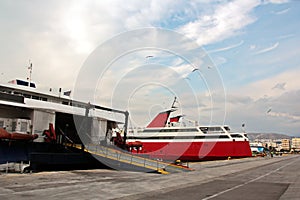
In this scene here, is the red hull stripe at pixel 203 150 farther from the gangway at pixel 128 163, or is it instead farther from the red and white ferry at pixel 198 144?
the gangway at pixel 128 163

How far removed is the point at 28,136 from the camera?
21984mm

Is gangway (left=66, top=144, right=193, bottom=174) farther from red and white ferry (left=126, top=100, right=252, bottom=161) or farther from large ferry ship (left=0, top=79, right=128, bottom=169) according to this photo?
red and white ferry (left=126, top=100, right=252, bottom=161)

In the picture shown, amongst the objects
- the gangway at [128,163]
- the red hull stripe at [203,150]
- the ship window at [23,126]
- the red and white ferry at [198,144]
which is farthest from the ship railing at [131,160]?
the red hull stripe at [203,150]

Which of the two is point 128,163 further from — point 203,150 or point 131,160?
point 203,150

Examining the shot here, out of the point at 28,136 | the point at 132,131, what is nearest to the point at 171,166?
the point at 28,136

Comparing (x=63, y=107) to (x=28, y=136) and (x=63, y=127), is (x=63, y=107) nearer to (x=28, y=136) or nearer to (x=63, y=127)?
(x=63, y=127)

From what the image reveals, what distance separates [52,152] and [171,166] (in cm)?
1019

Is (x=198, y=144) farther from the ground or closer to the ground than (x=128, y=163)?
farther from the ground

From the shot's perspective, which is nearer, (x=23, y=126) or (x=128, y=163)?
(x=23, y=126)

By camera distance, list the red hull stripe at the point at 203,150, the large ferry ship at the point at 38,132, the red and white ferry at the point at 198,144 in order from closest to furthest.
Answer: the large ferry ship at the point at 38,132, the red hull stripe at the point at 203,150, the red and white ferry at the point at 198,144

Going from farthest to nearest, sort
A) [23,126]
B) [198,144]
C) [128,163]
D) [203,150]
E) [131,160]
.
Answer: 1. [198,144]
2. [203,150]
3. [131,160]
4. [128,163]
5. [23,126]

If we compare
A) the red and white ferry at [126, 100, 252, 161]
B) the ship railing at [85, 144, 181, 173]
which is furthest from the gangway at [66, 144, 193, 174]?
the red and white ferry at [126, 100, 252, 161]

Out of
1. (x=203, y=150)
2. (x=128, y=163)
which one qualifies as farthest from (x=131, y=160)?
(x=203, y=150)

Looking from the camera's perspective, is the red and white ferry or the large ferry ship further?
the red and white ferry
